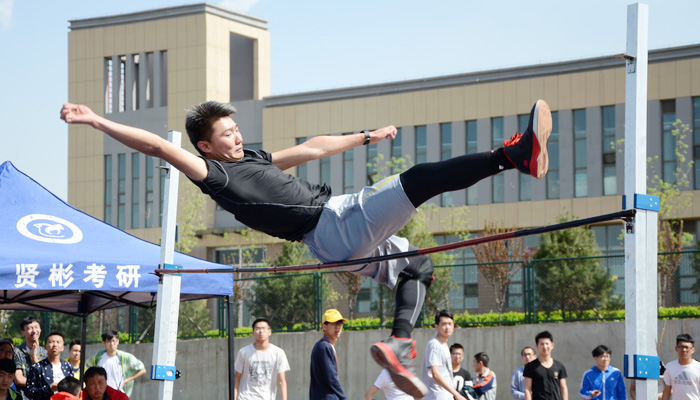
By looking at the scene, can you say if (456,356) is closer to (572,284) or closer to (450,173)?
(572,284)

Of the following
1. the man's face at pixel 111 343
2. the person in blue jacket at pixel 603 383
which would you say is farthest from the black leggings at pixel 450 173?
the man's face at pixel 111 343

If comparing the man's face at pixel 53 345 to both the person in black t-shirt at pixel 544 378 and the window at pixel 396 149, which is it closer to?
the person in black t-shirt at pixel 544 378

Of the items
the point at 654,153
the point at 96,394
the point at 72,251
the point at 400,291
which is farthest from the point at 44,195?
the point at 654,153

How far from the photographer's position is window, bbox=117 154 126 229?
43188mm

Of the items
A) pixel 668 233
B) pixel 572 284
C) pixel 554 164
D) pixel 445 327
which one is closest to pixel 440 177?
pixel 445 327

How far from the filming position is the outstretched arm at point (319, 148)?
6.05 meters

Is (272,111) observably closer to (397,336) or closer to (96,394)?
(96,394)

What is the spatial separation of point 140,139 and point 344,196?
1186mm

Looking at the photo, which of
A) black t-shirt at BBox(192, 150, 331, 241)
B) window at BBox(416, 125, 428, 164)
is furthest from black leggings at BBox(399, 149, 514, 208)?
window at BBox(416, 125, 428, 164)

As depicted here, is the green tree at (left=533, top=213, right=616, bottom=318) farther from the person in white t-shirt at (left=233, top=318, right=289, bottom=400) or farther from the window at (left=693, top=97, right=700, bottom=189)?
the window at (left=693, top=97, right=700, bottom=189)

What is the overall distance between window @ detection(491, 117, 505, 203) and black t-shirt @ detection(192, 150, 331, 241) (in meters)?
30.8

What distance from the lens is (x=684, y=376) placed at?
35.6 ft

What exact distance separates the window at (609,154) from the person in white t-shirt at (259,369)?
26.3m

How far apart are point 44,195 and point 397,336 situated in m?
4.70
